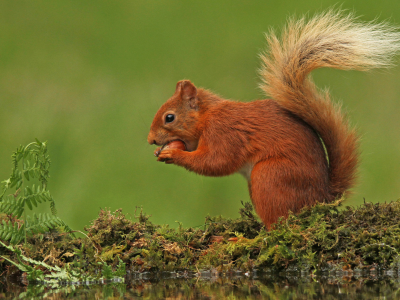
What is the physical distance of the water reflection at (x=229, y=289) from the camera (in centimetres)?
181

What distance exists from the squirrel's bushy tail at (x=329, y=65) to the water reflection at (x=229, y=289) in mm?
951

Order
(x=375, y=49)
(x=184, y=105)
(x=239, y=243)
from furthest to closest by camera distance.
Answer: (x=184, y=105)
(x=375, y=49)
(x=239, y=243)

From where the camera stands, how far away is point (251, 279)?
2.27 m

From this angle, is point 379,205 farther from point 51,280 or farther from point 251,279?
point 51,280

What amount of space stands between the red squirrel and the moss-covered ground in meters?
0.21

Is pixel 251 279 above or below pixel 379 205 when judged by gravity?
below

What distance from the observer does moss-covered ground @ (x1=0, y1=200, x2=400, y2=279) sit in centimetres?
236

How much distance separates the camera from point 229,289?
2.00 metres

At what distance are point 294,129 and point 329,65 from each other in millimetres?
410

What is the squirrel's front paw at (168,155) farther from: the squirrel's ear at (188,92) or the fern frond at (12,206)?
the fern frond at (12,206)

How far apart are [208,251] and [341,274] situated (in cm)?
67

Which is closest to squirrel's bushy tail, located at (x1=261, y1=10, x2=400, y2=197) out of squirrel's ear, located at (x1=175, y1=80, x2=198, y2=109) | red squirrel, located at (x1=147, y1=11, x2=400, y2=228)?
red squirrel, located at (x1=147, y1=11, x2=400, y2=228)

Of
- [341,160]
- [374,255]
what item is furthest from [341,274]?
[341,160]

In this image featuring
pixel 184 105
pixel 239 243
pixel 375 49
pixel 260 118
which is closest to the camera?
pixel 239 243
